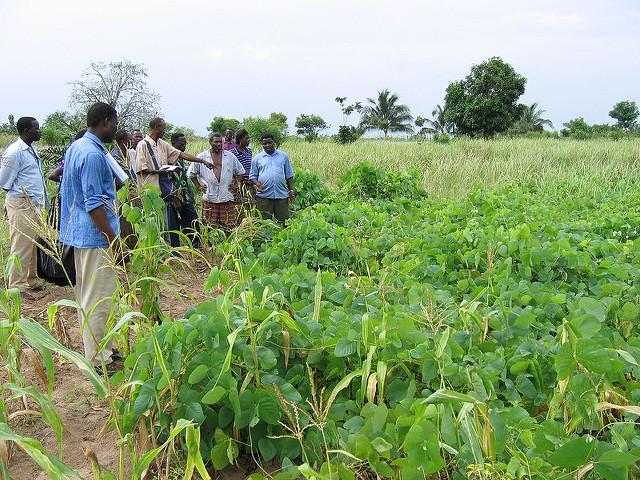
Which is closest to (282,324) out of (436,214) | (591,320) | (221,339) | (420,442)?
(221,339)

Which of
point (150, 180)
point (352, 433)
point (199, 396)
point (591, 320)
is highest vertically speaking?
point (150, 180)

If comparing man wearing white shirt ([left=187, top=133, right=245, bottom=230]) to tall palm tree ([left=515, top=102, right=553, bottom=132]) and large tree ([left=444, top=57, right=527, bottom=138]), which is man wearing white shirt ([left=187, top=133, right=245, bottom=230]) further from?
tall palm tree ([left=515, top=102, right=553, bottom=132])

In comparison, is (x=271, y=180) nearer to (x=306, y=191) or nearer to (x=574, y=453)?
(x=306, y=191)

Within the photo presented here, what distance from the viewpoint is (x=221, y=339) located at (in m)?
2.02

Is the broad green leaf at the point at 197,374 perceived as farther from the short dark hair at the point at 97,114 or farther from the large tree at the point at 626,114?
the large tree at the point at 626,114

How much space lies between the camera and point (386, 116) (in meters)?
42.2

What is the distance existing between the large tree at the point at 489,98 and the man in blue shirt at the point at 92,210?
2874cm

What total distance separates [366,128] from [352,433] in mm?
40719

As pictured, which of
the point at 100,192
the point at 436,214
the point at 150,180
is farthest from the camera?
the point at 436,214

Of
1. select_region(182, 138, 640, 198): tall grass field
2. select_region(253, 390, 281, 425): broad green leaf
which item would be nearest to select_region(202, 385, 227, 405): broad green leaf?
select_region(253, 390, 281, 425): broad green leaf

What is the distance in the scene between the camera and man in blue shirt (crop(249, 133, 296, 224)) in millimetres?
6223

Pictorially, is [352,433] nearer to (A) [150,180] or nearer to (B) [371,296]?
(B) [371,296]

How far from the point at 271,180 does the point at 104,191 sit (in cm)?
337

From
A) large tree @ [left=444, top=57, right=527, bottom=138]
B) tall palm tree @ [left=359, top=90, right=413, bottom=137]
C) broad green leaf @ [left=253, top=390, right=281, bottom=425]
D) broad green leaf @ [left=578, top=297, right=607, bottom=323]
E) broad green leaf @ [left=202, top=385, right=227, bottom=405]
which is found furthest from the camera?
tall palm tree @ [left=359, top=90, right=413, bottom=137]
